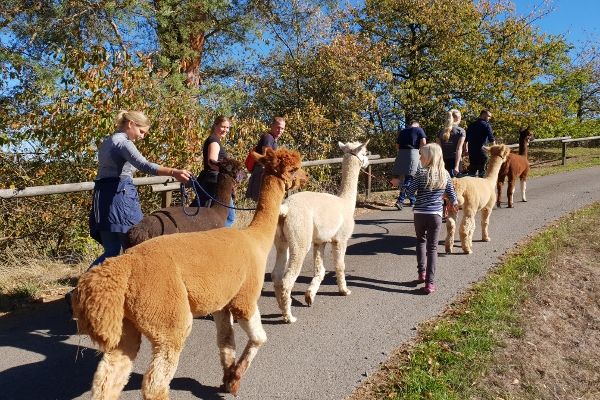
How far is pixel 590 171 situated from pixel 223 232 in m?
17.7

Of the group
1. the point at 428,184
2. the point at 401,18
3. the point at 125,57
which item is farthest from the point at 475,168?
the point at 401,18

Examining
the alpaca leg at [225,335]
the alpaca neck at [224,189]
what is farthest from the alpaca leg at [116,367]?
the alpaca neck at [224,189]

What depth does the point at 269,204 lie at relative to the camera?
3.88 m

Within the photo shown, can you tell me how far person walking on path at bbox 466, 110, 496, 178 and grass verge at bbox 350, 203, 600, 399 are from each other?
3.25 m

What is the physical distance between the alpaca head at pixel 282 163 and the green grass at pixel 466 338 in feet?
6.01

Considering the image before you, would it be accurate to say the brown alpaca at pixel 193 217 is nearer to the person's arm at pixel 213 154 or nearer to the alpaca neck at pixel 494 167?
the person's arm at pixel 213 154

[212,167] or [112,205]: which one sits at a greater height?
[212,167]

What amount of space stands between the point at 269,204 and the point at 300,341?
57.5 inches

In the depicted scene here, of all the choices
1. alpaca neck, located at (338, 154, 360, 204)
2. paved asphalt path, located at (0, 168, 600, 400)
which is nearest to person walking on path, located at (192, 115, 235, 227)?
paved asphalt path, located at (0, 168, 600, 400)

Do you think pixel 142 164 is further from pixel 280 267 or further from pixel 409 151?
pixel 409 151

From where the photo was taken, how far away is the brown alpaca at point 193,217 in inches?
162

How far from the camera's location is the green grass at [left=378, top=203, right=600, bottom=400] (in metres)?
3.78

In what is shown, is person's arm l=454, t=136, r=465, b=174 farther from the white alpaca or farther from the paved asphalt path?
the white alpaca

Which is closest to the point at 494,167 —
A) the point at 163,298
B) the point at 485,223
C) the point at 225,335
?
the point at 485,223
